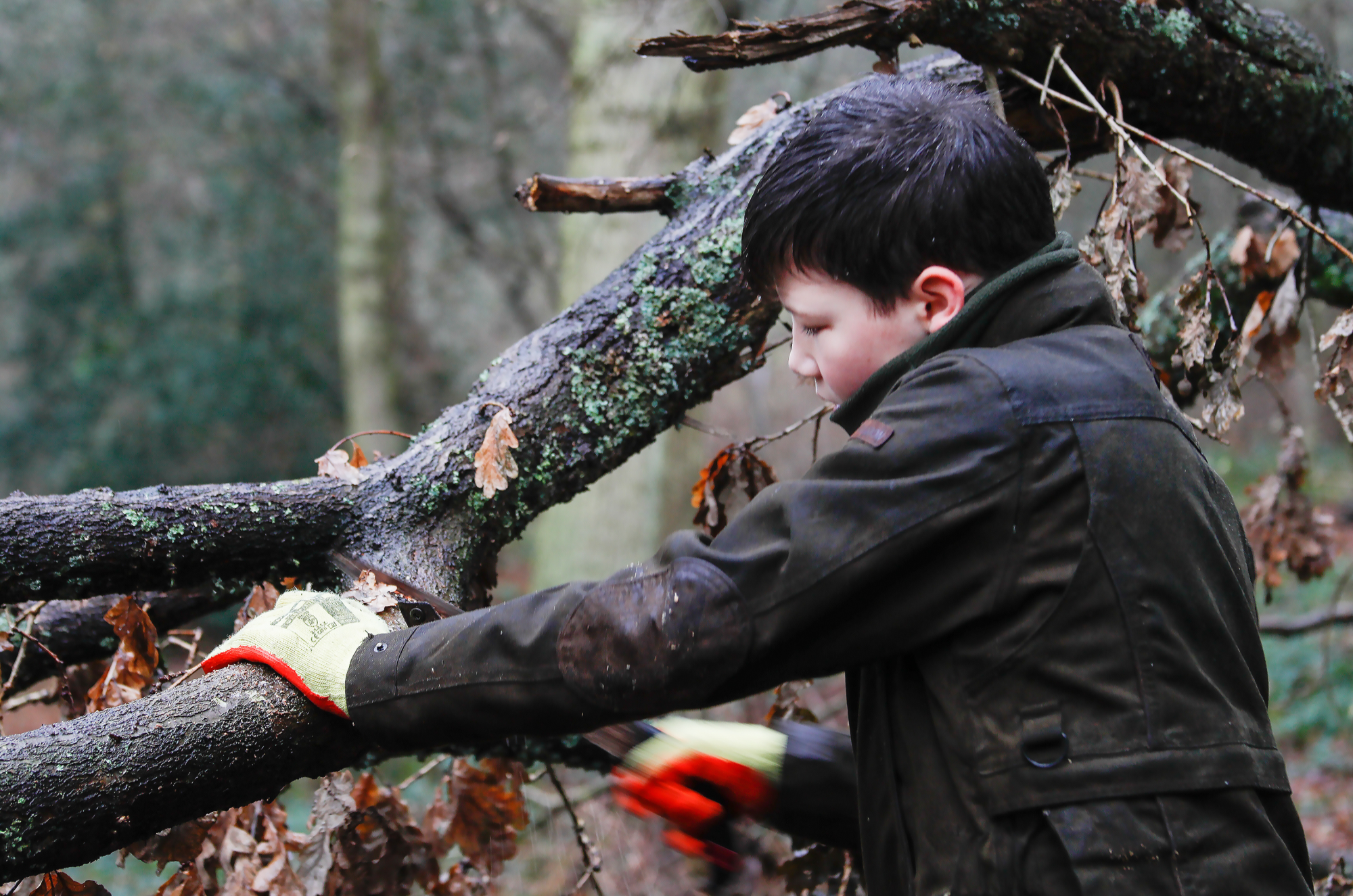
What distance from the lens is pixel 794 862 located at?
2.57 m

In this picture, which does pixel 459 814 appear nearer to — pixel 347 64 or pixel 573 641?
pixel 573 641

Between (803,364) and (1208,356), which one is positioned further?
(1208,356)

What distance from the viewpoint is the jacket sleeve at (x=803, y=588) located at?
1336 mm

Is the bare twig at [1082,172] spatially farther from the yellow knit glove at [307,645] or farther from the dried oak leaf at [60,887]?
the dried oak leaf at [60,887]

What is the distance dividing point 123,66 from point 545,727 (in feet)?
41.3

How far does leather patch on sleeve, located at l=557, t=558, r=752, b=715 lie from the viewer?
4.52ft

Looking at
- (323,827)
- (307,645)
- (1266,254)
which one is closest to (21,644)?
(323,827)

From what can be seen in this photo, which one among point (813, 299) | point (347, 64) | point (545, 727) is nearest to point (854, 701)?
point (545, 727)

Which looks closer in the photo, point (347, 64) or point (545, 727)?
point (545, 727)

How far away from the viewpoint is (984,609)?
1.36 metres

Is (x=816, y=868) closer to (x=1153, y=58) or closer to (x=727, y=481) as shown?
(x=727, y=481)

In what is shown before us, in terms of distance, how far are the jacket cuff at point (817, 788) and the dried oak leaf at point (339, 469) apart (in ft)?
3.33

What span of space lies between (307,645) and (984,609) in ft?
3.47

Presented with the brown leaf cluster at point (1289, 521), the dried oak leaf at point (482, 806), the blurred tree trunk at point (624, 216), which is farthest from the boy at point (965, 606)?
the blurred tree trunk at point (624, 216)
